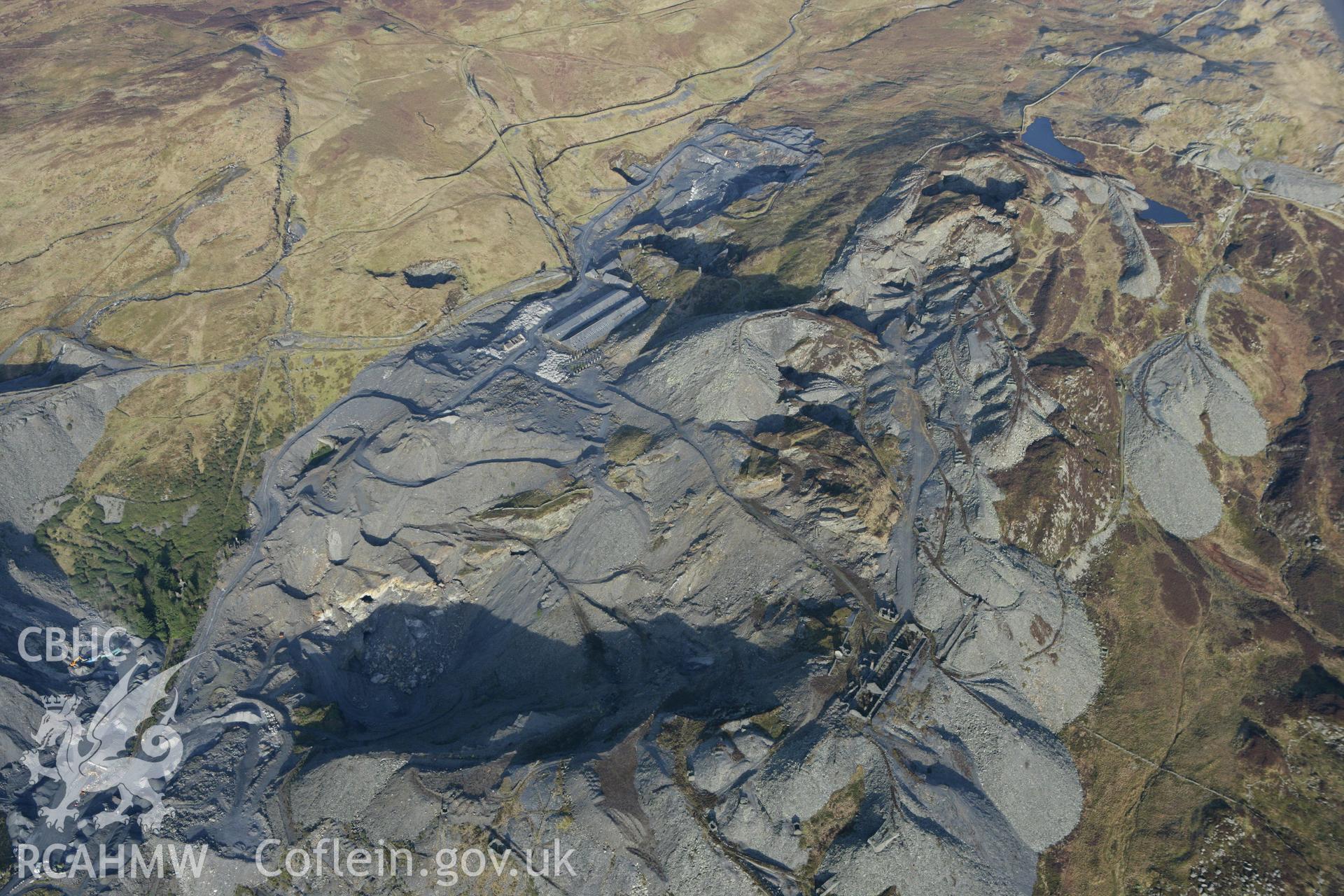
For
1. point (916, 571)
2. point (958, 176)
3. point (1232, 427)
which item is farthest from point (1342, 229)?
point (916, 571)

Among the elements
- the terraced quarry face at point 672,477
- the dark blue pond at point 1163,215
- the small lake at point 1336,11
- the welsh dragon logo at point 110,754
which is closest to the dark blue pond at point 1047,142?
the terraced quarry face at point 672,477

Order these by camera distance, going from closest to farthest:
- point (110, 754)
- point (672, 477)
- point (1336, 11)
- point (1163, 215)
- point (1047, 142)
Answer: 1. point (110, 754)
2. point (672, 477)
3. point (1163, 215)
4. point (1047, 142)
5. point (1336, 11)

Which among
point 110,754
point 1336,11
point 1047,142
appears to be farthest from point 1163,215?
point 110,754

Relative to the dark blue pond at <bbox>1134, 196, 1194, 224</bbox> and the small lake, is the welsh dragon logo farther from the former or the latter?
the small lake

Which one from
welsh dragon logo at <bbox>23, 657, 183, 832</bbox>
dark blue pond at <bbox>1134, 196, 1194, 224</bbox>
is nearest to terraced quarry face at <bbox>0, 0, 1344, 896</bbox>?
welsh dragon logo at <bbox>23, 657, 183, 832</bbox>

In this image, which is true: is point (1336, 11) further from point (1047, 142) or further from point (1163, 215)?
point (1163, 215)
